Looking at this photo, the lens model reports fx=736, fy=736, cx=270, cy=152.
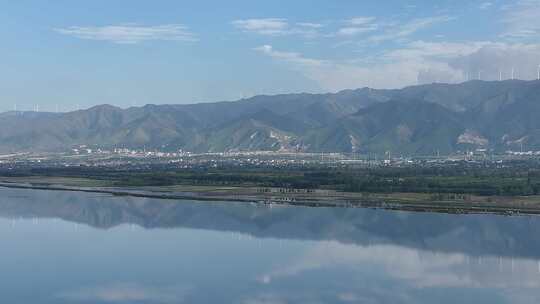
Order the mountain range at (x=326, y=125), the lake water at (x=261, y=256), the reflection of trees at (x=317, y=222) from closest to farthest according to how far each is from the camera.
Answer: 1. the lake water at (x=261, y=256)
2. the reflection of trees at (x=317, y=222)
3. the mountain range at (x=326, y=125)

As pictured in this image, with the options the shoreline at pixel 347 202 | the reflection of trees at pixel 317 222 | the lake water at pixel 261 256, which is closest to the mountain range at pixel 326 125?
the shoreline at pixel 347 202

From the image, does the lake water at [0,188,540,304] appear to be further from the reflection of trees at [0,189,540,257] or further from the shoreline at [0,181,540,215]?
the shoreline at [0,181,540,215]

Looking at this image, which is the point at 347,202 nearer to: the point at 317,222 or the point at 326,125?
the point at 317,222

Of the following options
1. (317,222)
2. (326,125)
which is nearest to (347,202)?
(317,222)

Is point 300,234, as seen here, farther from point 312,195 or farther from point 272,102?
point 272,102

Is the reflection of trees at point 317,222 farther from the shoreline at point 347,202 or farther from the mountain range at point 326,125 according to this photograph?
the mountain range at point 326,125

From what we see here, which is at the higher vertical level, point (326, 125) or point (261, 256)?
point (326, 125)
